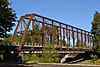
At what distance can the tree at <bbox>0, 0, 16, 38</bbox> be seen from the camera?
4662 centimetres

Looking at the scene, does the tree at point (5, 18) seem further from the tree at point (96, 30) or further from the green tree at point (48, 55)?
the tree at point (96, 30)

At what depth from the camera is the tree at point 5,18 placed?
46.6 m

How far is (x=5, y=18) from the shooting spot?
47.2 meters

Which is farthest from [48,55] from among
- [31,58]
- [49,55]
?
[31,58]

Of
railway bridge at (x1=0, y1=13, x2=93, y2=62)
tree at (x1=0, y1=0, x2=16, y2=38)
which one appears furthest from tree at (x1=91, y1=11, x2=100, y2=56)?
tree at (x1=0, y1=0, x2=16, y2=38)

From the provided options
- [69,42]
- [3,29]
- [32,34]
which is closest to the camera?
[3,29]

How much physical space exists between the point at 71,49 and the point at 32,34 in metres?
29.1

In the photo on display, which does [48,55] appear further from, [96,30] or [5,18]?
[5,18]

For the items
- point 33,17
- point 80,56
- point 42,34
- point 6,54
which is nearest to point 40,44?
point 42,34

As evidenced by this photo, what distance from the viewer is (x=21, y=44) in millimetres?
89250

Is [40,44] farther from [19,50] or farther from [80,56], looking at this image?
[80,56]

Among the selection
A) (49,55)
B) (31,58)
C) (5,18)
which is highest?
(5,18)

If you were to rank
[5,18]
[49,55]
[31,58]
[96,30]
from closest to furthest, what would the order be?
[5,18]
[49,55]
[31,58]
[96,30]

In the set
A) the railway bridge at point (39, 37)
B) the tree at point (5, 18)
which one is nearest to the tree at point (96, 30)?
the railway bridge at point (39, 37)
